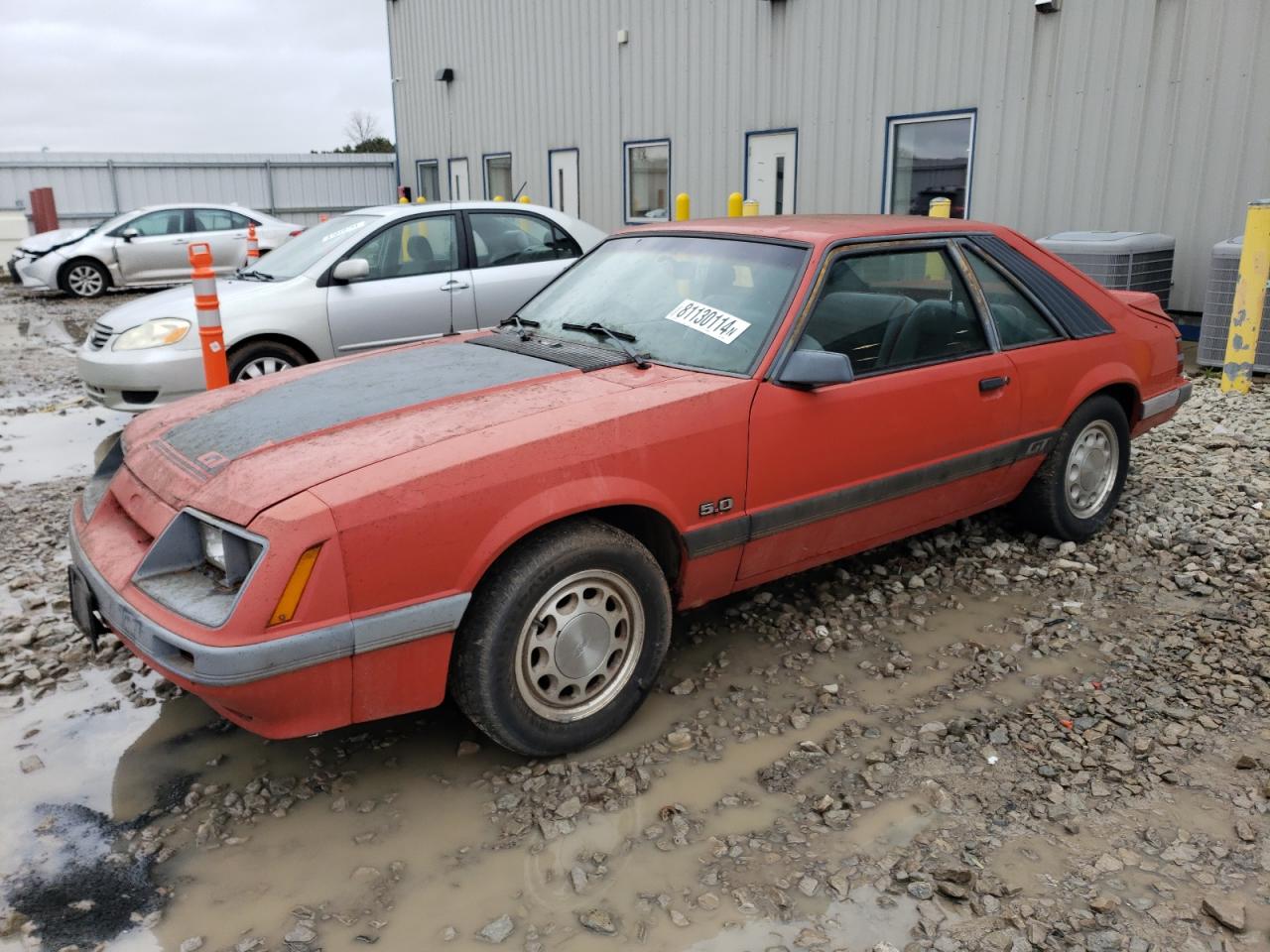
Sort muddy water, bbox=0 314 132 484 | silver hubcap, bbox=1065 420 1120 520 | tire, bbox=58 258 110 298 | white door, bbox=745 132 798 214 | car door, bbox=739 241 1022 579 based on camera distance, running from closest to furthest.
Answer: car door, bbox=739 241 1022 579 < silver hubcap, bbox=1065 420 1120 520 < muddy water, bbox=0 314 132 484 < white door, bbox=745 132 798 214 < tire, bbox=58 258 110 298

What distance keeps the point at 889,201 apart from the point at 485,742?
9.57 metres

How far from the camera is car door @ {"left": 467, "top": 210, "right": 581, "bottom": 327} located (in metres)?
7.30

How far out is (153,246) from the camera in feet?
52.7

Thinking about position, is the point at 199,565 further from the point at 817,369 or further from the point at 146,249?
the point at 146,249

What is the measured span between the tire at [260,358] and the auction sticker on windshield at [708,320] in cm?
375

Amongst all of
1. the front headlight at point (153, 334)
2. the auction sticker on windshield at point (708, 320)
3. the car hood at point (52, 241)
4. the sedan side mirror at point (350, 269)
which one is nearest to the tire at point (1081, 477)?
the auction sticker on windshield at point (708, 320)

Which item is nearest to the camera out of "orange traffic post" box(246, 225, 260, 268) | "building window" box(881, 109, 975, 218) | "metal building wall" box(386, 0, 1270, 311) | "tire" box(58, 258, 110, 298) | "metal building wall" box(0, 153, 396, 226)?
"metal building wall" box(386, 0, 1270, 311)

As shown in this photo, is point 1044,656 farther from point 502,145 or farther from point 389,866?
point 502,145

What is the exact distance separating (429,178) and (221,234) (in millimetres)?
6066

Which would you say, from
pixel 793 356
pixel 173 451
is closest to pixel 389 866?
pixel 173 451

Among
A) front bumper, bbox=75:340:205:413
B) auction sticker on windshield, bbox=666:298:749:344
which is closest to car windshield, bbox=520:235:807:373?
auction sticker on windshield, bbox=666:298:749:344

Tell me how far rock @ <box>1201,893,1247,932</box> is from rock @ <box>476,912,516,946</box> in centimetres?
169

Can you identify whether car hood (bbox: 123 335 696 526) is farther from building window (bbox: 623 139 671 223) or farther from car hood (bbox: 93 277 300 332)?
building window (bbox: 623 139 671 223)

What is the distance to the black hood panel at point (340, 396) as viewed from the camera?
306cm
